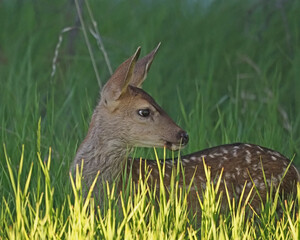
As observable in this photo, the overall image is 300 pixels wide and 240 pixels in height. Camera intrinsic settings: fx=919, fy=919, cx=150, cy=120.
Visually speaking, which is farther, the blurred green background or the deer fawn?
the blurred green background

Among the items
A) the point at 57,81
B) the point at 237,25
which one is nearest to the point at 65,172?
the point at 57,81

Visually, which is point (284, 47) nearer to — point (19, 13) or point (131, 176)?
point (19, 13)

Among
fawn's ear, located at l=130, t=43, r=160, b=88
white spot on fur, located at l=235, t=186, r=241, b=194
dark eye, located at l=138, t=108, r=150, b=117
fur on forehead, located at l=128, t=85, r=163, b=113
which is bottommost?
white spot on fur, located at l=235, t=186, r=241, b=194

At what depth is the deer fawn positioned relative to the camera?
5.64 m

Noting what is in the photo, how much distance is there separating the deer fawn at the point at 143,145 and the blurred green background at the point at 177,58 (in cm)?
110

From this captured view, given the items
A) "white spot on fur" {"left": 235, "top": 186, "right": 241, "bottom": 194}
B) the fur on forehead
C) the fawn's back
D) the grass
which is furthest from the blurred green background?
the fur on forehead

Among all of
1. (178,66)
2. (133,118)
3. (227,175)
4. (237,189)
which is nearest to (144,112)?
(133,118)

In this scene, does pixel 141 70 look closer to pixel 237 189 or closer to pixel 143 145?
pixel 143 145

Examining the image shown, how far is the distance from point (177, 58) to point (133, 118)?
11.4ft

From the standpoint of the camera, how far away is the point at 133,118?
5695 millimetres

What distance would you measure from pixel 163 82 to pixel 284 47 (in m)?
1.38

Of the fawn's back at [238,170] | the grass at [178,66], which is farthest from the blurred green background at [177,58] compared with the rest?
the fawn's back at [238,170]

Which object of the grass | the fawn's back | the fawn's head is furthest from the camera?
the grass

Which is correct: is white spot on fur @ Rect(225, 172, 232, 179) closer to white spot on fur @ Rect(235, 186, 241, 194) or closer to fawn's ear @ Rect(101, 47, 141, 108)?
white spot on fur @ Rect(235, 186, 241, 194)
